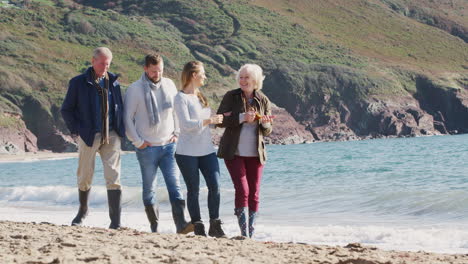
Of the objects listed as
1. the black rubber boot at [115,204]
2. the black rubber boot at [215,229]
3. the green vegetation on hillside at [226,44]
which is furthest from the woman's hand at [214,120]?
the green vegetation on hillside at [226,44]

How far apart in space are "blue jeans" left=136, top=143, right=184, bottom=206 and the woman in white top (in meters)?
0.16

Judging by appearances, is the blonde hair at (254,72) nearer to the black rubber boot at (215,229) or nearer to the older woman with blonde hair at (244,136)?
the older woman with blonde hair at (244,136)

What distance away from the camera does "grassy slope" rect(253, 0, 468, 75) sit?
114m

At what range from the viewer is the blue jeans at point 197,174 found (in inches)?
246

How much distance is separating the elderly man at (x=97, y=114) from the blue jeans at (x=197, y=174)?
2.20 ft

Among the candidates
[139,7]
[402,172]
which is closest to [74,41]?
[139,7]

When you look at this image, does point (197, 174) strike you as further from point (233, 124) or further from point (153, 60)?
point (153, 60)

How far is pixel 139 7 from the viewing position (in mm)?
120250

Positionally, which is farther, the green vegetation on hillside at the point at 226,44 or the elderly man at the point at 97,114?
the green vegetation on hillside at the point at 226,44

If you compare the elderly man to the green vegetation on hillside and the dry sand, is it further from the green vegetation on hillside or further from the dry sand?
the green vegetation on hillside

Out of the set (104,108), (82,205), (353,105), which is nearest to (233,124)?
(104,108)

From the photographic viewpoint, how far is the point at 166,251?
515cm

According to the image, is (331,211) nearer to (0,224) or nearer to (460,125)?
(0,224)

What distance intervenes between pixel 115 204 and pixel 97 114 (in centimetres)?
96
